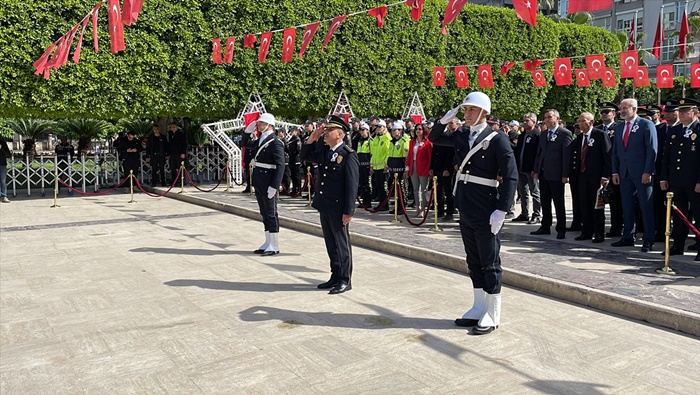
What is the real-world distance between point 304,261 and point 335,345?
3.69 meters

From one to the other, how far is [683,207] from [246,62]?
14630mm

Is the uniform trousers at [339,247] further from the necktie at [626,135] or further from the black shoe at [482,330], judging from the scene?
the necktie at [626,135]

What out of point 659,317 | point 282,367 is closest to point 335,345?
point 282,367

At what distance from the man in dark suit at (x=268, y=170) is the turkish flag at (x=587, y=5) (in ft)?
14.0

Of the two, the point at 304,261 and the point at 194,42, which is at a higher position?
the point at 194,42

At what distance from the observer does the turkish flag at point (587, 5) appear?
300 inches

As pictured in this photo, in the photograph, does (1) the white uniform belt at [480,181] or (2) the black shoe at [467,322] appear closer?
(1) the white uniform belt at [480,181]

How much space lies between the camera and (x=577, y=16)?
4384cm

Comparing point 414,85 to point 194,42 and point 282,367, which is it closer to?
point 194,42

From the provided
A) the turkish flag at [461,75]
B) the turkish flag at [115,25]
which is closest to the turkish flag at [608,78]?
the turkish flag at [461,75]

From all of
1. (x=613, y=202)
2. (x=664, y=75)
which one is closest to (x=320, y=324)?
(x=613, y=202)

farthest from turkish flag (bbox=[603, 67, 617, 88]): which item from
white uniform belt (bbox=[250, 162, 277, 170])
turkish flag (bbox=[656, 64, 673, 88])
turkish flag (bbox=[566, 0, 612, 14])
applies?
white uniform belt (bbox=[250, 162, 277, 170])

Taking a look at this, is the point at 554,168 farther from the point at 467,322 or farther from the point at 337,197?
the point at 467,322

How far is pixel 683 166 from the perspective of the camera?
8.21 metres
